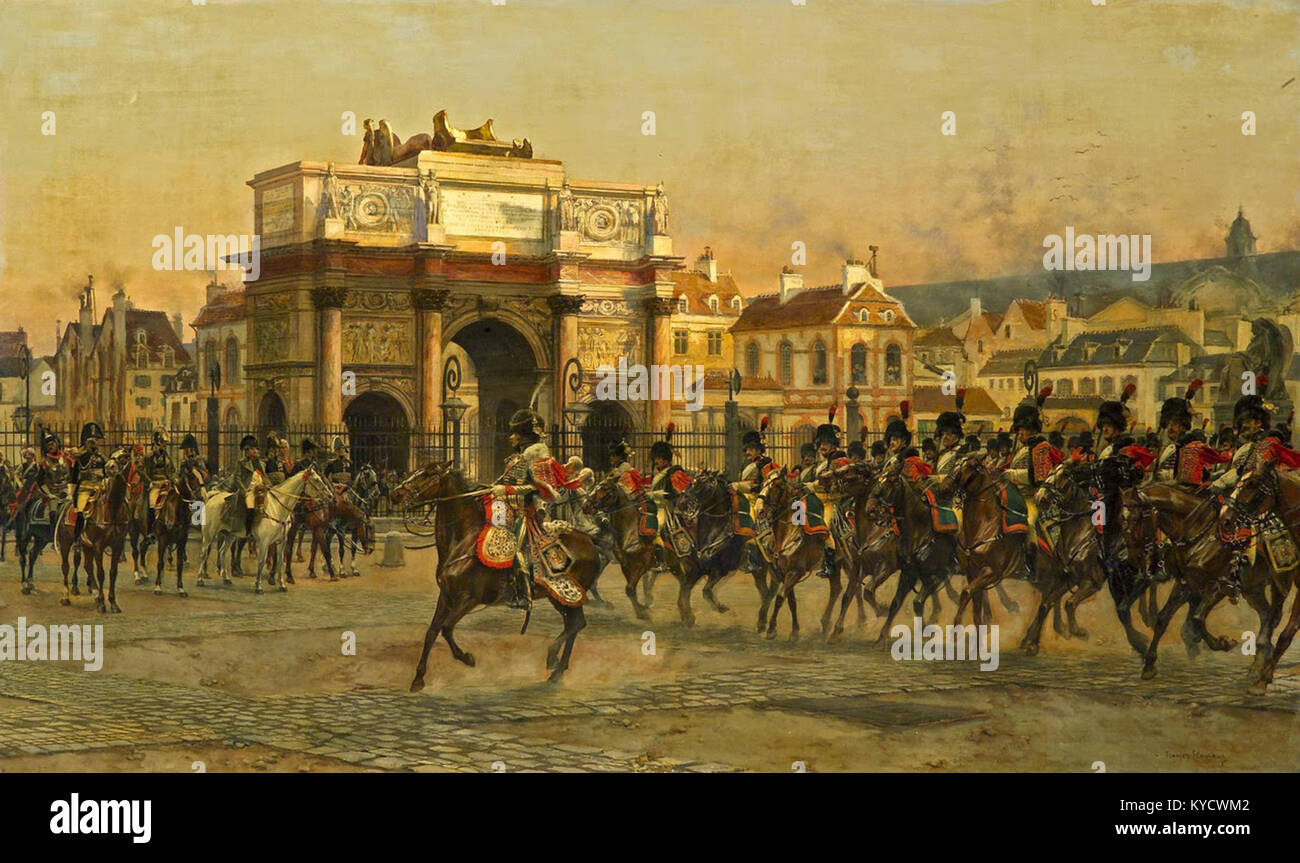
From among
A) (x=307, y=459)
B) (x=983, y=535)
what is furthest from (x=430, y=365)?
(x=983, y=535)

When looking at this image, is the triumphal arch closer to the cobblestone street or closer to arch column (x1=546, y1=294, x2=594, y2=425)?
arch column (x1=546, y1=294, x2=594, y2=425)

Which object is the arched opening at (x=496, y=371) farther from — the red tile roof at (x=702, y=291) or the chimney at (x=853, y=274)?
the chimney at (x=853, y=274)

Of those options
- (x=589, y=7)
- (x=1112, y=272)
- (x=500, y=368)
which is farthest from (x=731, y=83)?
(x=500, y=368)

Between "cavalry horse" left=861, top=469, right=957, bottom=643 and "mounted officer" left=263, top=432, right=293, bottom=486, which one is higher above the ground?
"mounted officer" left=263, top=432, right=293, bottom=486

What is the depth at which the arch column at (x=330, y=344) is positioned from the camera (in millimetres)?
21125

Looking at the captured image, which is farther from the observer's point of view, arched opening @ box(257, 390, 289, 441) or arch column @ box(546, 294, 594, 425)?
arch column @ box(546, 294, 594, 425)

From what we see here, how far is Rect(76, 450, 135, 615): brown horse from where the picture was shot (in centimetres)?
1415

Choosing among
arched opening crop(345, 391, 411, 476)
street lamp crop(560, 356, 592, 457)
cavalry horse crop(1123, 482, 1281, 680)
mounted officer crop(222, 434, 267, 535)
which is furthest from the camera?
arched opening crop(345, 391, 411, 476)

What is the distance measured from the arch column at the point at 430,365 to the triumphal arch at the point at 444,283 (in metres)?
0.03

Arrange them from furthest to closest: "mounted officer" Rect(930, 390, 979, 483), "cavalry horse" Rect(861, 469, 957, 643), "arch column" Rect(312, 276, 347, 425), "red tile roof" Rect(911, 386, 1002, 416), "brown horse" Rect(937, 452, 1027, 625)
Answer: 1. "arch column" Rect(312, 276, 347, 425)
2. "red tile roof" Rect(911, 386, 1002, 416)
3. "mounted officer" Rect(930, 390, 979, 483)
4. "cavalry horse" Rect(861, 469, 957, 643)
5. "brown horse" Rect(937, 452, 1027, 625)

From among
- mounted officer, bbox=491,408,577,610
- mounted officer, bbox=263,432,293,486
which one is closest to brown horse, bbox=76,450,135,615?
mounted officer, bbox=263,432,293,486

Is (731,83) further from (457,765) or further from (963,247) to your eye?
(457,765)

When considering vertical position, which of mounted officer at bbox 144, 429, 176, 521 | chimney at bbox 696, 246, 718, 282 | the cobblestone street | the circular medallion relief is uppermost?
the circular medallion relief

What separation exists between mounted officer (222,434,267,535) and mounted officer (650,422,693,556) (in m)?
4.47
